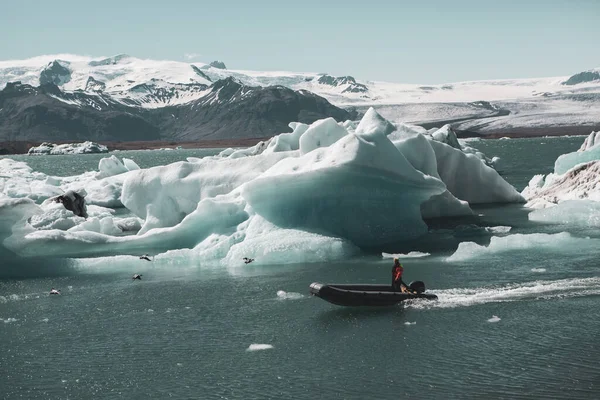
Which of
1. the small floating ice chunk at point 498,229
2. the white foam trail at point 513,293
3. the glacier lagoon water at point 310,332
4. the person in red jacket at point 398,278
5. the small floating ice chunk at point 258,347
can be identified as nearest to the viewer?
the glacier lagoon water at point 310,332

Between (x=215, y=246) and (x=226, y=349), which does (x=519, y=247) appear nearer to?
(x=215, y=246)

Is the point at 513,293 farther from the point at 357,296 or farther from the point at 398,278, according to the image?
the point at 357,296

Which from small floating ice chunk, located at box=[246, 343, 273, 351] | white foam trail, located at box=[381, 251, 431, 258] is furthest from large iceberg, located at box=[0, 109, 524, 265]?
small floating ice chunk, located at box=[246, 343, 273, 351]

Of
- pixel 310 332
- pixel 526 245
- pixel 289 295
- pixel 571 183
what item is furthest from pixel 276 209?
pixel 571 183

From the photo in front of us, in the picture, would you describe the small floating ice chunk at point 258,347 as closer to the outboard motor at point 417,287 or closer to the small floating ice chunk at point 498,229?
the outboard motor at point 417,287

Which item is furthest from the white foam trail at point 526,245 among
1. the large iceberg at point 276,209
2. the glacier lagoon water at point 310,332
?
the large iceberg at point 276,209
